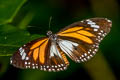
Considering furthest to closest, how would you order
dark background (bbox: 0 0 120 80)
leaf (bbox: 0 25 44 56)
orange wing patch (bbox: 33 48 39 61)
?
dark background (bbox: 0 0 120 80)
orange wing patch (bbox: 33 48 39 61)
leaf (bbox: 0 25 44 56)

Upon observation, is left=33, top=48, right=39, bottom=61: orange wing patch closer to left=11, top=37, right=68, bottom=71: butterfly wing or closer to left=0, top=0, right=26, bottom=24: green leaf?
left=11, top=37, right=68, bottom=71: butterfly wing

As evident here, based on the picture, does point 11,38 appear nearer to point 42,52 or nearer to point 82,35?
point 42,52

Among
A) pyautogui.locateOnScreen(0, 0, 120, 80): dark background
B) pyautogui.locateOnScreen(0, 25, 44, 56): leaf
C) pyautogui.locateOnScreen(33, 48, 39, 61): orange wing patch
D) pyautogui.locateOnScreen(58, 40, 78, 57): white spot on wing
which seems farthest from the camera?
pyautogui.locateOnScreen(0, 0, 120, 80): dark background

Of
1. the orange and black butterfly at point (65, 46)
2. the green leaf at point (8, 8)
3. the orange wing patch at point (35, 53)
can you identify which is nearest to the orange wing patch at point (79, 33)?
the orange and black butterfly at point (65, 46)

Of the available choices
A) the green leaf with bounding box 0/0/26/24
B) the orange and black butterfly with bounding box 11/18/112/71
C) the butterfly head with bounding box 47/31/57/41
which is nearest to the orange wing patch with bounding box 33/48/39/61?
the orange and black butterfly with bounding box 11/18/112/71

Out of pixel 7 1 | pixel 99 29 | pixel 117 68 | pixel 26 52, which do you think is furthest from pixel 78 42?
pixel 117 68

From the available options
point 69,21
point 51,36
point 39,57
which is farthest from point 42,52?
point 69,21

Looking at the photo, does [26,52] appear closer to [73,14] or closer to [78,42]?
[78,42]
